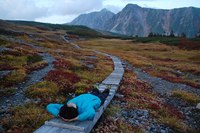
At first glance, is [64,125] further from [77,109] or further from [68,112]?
[77,109]

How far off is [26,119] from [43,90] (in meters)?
5.56

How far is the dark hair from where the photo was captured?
37.8ft

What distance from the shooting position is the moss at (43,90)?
18067 mm

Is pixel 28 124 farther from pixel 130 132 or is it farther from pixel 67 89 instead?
pixel 67 89

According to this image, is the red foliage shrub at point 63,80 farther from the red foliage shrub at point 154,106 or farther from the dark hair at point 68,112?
the dark hair at point 68,112

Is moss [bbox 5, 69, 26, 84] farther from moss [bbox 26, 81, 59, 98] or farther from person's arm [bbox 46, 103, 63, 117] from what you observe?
person's arm [bbox 46, 103, 63, 117]

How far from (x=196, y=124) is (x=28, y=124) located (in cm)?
1062

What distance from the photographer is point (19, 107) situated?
15.0 meters

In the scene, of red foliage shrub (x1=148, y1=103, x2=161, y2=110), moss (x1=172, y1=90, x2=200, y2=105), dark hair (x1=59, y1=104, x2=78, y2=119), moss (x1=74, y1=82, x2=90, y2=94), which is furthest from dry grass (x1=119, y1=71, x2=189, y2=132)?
dark hair (x1=59, y1=104, x2=78, y2=119)

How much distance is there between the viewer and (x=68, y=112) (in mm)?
11602

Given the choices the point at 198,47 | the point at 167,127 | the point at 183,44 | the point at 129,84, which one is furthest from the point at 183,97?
the point at 183,44

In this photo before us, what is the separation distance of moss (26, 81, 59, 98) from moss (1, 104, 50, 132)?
9.01 ft

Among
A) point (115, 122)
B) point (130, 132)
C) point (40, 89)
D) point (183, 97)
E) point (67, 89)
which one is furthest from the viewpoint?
point (183, 97)

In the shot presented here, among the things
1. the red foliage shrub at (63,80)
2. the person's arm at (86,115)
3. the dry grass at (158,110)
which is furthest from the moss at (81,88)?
the person's arm at (86,115)
